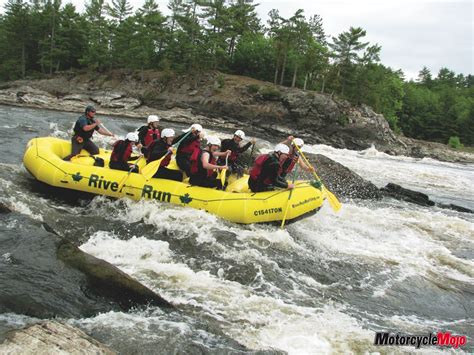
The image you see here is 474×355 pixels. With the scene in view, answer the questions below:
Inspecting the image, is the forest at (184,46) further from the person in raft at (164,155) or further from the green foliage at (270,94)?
the person in raft at (164,155)

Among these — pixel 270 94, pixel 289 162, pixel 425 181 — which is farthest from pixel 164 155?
pixel 270 94

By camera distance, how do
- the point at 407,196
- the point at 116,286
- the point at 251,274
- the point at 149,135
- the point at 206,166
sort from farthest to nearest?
the point at 407,196 < the point at 149,135 < the point at 206,166 < the point at 251,274 < the point at 116,286

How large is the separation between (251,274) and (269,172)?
2.57 metres

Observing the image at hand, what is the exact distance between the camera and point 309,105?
34.4 metres

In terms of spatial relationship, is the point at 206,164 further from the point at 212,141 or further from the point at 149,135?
the point at 149,135

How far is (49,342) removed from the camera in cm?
323

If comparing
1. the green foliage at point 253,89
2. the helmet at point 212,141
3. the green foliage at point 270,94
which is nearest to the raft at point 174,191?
the helmet at point 212,141

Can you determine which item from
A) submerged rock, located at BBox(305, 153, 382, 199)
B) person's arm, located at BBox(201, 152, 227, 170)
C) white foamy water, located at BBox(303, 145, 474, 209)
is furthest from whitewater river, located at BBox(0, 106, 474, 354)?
white foamy water, located at BBox(303, 145, 474, 209)

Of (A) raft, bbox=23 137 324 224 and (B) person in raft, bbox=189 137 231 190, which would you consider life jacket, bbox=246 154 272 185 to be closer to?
(A) raft, bbox=23 137 324 224

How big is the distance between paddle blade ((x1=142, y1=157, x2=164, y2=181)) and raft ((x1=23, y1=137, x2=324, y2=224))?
130mm

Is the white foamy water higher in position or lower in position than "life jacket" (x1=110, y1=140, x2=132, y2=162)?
lower

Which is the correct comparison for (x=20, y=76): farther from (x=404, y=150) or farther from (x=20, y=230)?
(x=20, y=230)

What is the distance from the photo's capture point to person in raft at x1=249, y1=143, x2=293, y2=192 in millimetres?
8000

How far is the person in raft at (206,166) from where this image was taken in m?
7.92
